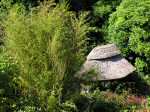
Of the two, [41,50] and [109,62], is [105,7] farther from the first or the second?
[41,50]

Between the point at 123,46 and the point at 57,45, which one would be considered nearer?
the point at 57,45

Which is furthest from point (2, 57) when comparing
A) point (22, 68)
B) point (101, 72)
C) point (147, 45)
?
point (147, 45)

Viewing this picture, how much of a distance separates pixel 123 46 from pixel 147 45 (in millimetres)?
1178

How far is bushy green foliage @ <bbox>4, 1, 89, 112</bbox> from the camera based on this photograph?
15891 millimetres

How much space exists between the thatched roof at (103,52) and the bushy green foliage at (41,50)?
428 cm

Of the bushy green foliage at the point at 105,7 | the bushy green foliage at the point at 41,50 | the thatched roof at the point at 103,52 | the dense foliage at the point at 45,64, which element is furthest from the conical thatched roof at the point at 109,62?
the bushy green foliage at the point at 41,50

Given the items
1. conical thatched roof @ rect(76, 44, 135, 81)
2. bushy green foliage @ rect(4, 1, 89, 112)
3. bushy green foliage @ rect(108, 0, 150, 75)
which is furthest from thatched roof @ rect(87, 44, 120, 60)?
bushy green foliage @ rect(4, 1, 89, 112)

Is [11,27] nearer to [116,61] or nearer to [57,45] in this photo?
[57,45]

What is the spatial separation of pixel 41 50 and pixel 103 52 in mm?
5093

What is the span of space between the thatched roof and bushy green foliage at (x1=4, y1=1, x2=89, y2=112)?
168 inches

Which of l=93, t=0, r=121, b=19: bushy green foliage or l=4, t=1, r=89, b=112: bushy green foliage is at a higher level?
l=93, t=0, r=121, b=19: bushy green foliage

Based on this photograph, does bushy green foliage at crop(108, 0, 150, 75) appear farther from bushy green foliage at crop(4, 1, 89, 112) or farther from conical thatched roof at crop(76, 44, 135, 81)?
bushy green foliage at crop(4, 1, 89, 112)

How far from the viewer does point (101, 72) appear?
19609 millimetres

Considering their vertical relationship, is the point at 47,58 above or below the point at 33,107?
above
